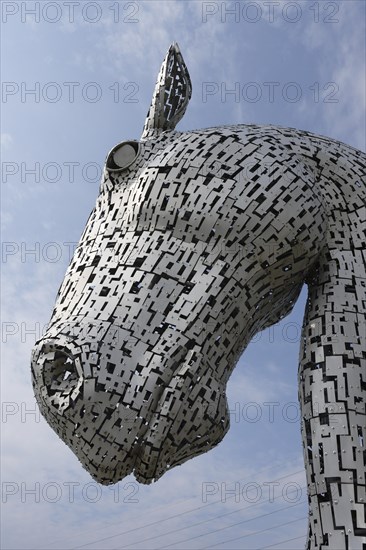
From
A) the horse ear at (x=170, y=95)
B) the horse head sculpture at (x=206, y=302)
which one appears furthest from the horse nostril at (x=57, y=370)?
the horse ear at (x=170, y=95)

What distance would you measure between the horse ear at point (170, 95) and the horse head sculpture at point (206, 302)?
0.22 meters

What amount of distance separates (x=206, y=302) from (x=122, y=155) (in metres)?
0.98

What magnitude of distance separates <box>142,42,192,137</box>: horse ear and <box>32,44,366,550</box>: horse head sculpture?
0.72 feet

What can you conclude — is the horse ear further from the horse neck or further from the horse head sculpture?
the horse neck

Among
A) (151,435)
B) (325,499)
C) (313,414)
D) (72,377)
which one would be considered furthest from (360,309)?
(72,377)

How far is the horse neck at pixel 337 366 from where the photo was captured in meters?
2.96

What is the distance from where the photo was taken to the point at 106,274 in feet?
10.9

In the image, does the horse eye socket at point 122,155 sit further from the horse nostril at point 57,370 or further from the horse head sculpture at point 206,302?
the horse nostril at point 57,370

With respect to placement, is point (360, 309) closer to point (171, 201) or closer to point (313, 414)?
point (313, 414)

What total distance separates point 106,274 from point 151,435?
739 millimetres

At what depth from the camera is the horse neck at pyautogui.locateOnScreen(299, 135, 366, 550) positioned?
296cm

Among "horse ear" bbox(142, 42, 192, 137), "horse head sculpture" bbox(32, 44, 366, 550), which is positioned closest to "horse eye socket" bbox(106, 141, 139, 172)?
"horse head sculpture" bbox(32, 44, 366, 550)

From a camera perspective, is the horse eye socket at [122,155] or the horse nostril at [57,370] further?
the horse eye socket at [122,155]

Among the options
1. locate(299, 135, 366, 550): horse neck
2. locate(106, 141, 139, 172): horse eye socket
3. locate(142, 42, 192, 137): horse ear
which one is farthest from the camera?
locate(142, 42, 192, 137): horse ear
